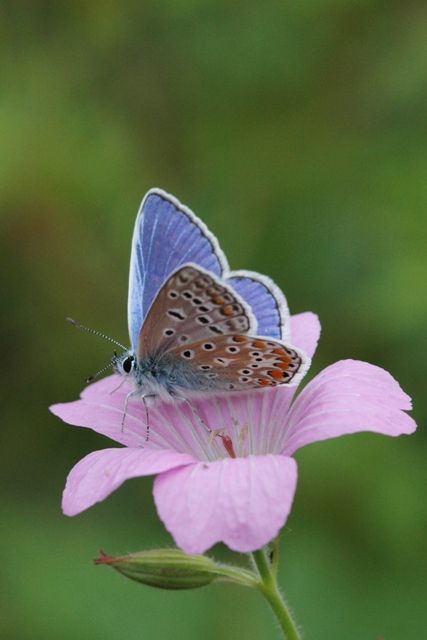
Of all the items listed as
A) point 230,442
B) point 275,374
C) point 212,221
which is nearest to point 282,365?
point 275,374

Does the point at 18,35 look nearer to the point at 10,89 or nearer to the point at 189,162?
the point at 10,89

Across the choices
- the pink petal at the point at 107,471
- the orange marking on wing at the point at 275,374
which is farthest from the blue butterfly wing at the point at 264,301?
the pink petal at the point at 107,471

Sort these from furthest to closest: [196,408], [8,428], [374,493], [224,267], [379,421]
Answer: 1. [8,428]
2. [374,493]
3. [196,408]
4. [224,267]
5. [379,421]

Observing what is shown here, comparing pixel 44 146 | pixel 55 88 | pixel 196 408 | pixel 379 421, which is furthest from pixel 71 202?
pixel 379 421

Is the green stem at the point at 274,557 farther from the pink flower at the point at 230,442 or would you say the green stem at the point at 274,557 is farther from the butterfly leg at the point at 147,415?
the butterfly leg at the point at 147,415

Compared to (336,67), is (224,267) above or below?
below

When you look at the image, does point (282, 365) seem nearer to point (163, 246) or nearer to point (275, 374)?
point (275, 374)
